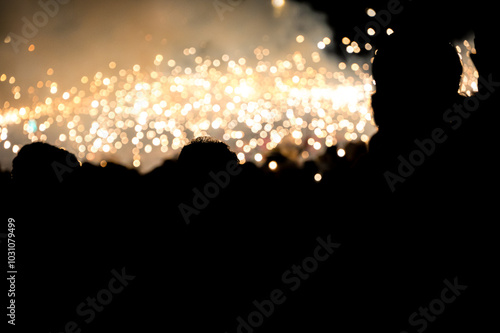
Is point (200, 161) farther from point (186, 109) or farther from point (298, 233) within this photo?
point (186, 109)

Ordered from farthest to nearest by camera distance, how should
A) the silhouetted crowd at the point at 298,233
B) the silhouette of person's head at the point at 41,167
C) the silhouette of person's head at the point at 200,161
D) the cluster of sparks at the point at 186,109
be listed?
the cluster of sparks at the point at 186,109
the silhouette of person's head at the point at 41,167
the silhouette of person's head at the point at 200,161
the silhouetted crowd at the point at 298,233

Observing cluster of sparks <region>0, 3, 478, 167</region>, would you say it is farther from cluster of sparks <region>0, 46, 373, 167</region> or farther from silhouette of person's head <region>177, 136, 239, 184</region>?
silhouette of person's head <region>177, 136, 239, 184</region>

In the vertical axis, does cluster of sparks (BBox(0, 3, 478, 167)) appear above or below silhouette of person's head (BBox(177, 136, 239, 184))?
below

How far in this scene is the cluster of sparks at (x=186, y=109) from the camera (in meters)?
4.43

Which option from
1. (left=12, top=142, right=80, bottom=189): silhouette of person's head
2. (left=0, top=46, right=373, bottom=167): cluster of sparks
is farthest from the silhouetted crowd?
(left=0, top=46, right=373, bottom=167): cluster of sparks

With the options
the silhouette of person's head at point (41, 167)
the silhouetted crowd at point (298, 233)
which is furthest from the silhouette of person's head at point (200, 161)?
the silhouette of person's head at point (41, 167)

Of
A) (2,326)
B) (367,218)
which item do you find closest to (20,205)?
(2,326)

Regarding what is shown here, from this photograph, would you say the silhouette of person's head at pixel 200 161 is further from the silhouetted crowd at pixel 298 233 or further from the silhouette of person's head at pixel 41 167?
the silhouette of person's head at pixel 41 167

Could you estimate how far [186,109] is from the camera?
5.44 m

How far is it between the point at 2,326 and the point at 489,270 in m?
2.93

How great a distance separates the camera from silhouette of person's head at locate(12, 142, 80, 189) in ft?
8.75

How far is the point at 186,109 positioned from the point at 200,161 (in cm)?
315

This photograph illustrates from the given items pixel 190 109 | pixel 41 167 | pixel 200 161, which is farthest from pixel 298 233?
pixel 190 109

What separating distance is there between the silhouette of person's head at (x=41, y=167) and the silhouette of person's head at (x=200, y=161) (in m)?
0.92
